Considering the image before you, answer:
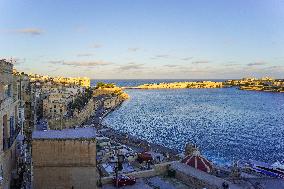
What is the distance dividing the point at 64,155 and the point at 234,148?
40646mm

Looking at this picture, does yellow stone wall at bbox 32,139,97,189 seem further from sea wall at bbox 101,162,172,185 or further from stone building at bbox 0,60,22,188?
sea wall at bbox 101,162,172,185

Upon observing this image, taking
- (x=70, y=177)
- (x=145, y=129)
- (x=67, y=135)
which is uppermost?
(x=67, y=135)

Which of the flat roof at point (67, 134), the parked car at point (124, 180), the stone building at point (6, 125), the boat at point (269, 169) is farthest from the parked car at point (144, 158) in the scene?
the stone building at point (6, 125)

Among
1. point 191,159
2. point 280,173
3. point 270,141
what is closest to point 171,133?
point 270,141

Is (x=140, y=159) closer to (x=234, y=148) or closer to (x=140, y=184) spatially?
(x=140, y=184)

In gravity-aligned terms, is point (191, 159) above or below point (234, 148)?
above

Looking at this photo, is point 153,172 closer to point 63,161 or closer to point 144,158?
point 63,161

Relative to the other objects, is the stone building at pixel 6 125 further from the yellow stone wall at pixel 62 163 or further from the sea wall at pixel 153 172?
the sea wall at pixel 153 172

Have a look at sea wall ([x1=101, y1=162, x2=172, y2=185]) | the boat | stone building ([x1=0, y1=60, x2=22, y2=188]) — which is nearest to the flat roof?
stone building ([x1=0, y1=60, x2=22, y2=188])

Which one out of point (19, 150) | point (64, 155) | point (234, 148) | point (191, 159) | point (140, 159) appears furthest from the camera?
point (234, 148)

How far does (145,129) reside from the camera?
2756 inches

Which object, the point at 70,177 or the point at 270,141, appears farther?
the point at 270,141

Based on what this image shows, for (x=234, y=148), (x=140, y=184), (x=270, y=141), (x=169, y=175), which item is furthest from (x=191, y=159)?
(x=270, y=141)

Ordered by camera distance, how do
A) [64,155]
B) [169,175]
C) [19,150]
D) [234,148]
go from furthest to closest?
[234,148] → [169,175] → [19,150] → [64,155]
